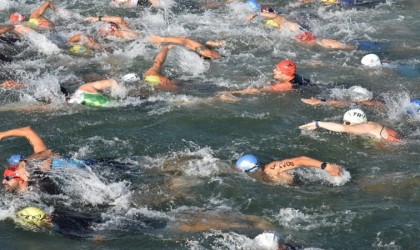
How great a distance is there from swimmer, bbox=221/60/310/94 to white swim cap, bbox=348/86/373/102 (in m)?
1.12

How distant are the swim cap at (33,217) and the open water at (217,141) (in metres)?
0.17

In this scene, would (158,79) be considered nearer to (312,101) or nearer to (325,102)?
(312,101)

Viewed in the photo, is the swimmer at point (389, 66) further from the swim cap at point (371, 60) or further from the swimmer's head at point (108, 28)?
the swimmer's head at point (108, 28)

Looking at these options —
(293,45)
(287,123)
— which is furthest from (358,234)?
(293,45)

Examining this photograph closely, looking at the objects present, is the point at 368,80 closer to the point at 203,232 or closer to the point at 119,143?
the point at 119,143

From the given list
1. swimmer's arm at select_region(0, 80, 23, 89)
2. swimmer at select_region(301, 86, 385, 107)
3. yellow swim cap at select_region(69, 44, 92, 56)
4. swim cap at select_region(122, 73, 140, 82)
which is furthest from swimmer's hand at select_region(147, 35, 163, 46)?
swimmer at select_region(301, 86, 385, 107)

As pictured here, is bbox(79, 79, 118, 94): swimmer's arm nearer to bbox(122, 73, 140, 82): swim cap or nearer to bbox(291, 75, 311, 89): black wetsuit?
bbox(122, 73, 140, 82): swim cap

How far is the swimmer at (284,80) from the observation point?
44.2ft

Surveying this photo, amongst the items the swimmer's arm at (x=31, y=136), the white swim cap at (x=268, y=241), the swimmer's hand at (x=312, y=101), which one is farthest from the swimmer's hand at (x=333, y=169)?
the swimmer's arm at (x=31, y=136)

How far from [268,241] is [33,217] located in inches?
129

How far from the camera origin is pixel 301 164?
9992mm

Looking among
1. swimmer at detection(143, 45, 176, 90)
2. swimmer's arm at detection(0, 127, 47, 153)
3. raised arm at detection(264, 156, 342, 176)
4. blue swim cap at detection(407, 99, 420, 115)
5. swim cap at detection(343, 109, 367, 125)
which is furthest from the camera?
swimmer at detection(143, 45, 176, 90)

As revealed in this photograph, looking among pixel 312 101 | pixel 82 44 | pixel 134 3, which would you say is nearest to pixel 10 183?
pixel 312 101

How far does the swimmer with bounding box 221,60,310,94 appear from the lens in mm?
13461
